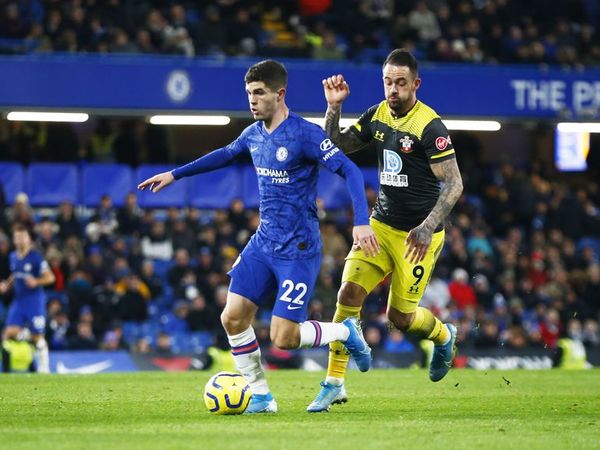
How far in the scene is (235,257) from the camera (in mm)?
20734

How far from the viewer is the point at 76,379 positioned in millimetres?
13461

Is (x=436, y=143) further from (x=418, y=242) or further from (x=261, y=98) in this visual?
(x=261, y=98)

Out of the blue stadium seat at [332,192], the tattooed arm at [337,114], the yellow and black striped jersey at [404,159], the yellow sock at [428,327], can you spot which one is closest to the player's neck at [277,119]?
the tattooed arm at [337,114]

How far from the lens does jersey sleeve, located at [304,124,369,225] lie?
8.24 m

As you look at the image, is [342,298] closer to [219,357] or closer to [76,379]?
[76,379]

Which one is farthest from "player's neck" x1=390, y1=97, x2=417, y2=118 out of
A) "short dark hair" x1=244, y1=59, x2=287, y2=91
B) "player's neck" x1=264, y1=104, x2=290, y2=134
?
"short dark hair" x1=244, y1=59, x2=287, y2=91

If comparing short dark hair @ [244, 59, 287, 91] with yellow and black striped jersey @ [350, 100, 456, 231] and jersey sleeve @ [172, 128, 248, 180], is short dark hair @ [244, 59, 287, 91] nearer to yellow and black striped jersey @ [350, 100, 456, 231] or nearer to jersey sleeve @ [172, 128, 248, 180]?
jersey sleeve @ [172, 128, 248, 180]

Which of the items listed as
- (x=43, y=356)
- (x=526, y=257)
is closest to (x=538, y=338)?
(x=526, y=257)

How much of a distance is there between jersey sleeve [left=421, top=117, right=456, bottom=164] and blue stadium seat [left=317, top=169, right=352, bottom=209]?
14258 mm

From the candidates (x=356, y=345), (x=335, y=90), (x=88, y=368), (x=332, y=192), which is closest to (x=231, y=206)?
(x=332, y=192)

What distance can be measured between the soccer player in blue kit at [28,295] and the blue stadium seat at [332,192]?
8.11 meters

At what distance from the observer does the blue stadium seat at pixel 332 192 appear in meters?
23.9

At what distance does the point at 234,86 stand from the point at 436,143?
12.9 m

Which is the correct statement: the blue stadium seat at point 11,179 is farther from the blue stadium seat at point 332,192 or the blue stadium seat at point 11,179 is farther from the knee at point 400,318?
the knee at point 400,318
